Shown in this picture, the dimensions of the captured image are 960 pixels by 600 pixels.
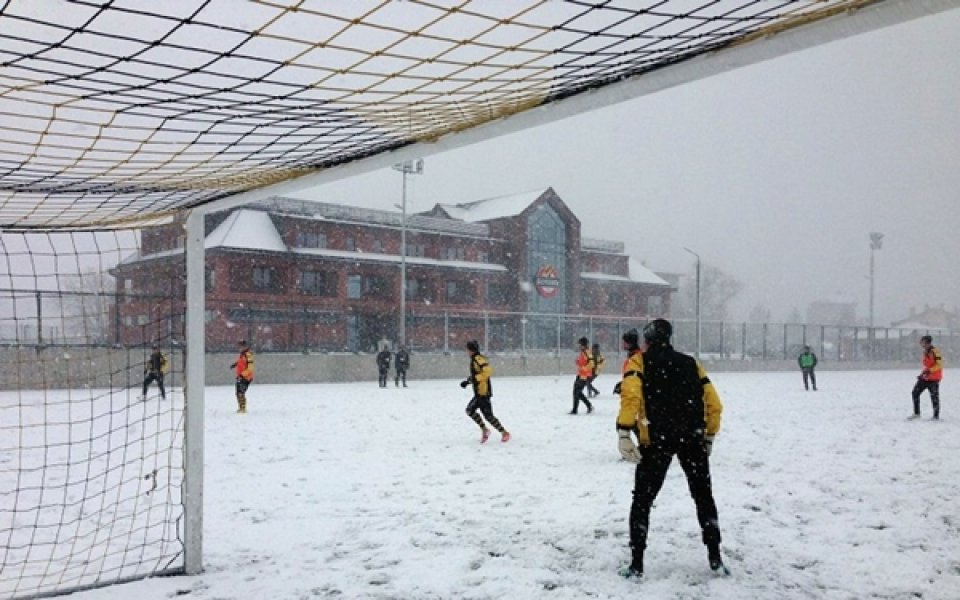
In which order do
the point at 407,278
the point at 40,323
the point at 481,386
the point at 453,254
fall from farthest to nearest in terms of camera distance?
the point at 453,254, the point at 407,278, the point at 40,323, the point at 481,386

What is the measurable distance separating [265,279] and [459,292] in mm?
11469

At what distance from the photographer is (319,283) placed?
36281mm

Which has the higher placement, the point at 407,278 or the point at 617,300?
the point at 407,278

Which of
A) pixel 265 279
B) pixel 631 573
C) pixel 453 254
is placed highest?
pixel 453 254

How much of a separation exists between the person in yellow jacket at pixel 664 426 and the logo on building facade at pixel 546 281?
131 ft

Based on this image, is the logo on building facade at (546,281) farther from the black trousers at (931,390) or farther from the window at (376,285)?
the black trousers at (931,390)

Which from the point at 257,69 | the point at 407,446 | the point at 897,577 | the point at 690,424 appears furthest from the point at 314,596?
the point at 407,446

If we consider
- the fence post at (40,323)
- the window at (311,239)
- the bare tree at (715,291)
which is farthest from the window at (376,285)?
the bare tree at (715,291)

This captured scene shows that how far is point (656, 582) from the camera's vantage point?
472cm

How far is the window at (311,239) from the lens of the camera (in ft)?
119

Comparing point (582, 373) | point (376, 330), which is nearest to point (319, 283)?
point (376, 330)

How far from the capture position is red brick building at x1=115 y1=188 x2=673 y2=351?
3238 cm

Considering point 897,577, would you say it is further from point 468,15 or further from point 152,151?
point 152,151

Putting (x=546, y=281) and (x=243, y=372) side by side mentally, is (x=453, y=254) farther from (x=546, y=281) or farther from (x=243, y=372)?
(x=243, y=372)
